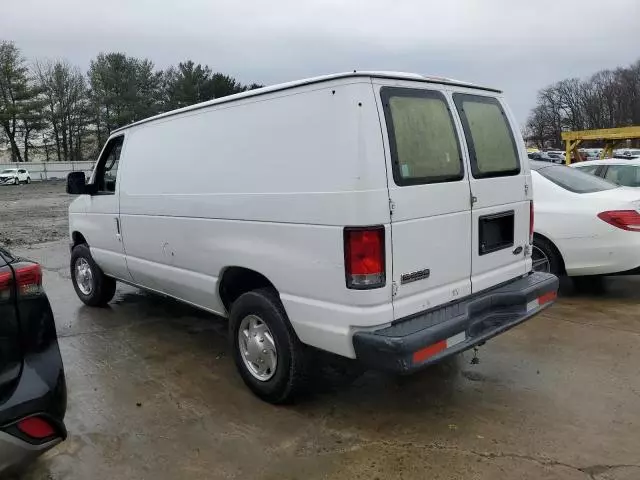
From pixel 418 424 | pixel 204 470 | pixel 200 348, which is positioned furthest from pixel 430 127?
pixel 200 348

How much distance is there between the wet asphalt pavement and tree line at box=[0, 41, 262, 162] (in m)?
52.2

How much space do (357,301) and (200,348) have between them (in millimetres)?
2444

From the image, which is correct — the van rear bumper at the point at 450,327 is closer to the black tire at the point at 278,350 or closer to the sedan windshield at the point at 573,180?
the black tire at the point at 278,350

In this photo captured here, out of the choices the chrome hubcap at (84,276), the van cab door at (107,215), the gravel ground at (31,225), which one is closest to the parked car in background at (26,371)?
the van cab door at (107,215)

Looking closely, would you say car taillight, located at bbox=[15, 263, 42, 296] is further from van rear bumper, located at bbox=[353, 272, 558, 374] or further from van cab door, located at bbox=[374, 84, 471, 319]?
van cab door, located at bbox=[374, 84, 471, 319]

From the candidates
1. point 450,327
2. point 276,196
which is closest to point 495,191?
point 450,327

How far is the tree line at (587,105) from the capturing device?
8206 cm

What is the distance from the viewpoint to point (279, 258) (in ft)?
11.8

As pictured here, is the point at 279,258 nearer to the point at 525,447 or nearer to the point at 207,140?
the point at 207,140

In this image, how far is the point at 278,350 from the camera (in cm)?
370

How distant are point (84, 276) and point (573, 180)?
599 centimetres

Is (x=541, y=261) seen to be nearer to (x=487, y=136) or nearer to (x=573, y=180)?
(x=573, y=180)

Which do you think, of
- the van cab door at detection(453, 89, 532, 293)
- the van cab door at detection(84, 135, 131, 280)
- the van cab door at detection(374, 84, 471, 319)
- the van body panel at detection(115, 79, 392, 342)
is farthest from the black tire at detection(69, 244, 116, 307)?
the van cab door at detection(453, 89, 532, 293)

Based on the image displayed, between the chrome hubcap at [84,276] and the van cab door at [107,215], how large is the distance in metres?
0.41
